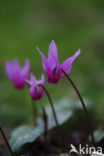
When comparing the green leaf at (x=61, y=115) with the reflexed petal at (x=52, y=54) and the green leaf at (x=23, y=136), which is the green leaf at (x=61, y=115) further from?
the reflexed petal at (x=52, y=54)

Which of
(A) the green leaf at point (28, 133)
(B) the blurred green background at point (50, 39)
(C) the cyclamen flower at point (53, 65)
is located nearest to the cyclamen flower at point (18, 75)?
(A) the green leaf at point (28, 133)

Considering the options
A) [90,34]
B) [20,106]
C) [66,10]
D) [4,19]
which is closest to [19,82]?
[20,106]

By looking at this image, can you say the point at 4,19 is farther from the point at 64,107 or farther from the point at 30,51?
the point at 64,107

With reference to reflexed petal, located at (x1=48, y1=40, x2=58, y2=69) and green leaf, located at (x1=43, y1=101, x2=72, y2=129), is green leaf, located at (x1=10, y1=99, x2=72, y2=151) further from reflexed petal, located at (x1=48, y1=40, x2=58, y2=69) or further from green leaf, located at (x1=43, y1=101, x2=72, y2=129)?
reflexed petal, located at (x1=48, y1=40, x2=58, y2=69)

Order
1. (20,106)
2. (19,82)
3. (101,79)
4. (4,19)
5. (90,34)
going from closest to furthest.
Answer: (19,82)
(20,106)
(101,79)
(90,34)
(4,19)

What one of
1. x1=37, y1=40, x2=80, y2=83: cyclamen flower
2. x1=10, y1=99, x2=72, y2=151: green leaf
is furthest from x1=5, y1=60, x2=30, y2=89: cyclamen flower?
x1=37, y1=40, x2=80, y2=83: cyclamen flower

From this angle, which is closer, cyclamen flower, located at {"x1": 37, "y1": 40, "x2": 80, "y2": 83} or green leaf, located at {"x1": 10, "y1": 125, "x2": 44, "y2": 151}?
cyclamen flower, located at {"x1": 37, "y1": 40, "x2": 80, "y2": 83}

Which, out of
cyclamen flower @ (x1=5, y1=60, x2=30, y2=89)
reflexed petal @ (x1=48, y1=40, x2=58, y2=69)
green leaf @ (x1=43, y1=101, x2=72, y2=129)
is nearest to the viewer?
reflexed petal @ (x1=48, y1=40, x2=58, y2=69)

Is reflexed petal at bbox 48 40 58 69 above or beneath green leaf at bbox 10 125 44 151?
above
